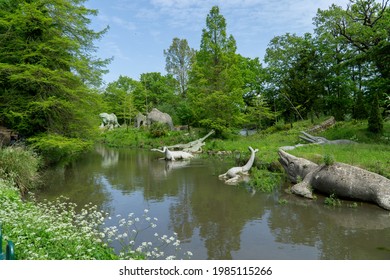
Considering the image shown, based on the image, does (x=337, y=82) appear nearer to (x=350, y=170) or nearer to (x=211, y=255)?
(x=350, y=170)

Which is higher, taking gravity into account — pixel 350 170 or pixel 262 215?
pixel 350 170

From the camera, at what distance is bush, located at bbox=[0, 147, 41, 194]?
1038 cm

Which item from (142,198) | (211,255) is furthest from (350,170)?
(142,198)

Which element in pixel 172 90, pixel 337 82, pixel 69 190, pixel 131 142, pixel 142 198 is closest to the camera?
pixel 142 198

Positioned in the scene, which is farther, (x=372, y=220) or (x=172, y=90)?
(x=172, y=90)

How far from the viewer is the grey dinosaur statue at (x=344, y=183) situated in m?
9.27

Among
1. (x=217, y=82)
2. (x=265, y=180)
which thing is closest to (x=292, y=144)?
(x=265, y=180)

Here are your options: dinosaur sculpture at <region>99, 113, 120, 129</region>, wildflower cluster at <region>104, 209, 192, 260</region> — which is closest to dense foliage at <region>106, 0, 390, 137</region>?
dinosaur sculpture at <region>99, 113, 120, 129</region>

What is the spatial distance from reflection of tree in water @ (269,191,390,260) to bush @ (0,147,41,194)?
866 cm

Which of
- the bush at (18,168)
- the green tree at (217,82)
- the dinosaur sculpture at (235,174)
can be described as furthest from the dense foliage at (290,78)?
the bush at (18,168)

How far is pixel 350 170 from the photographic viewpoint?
33.3 ft

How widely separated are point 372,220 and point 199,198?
5.34 meters

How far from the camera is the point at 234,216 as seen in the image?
8.75 metres

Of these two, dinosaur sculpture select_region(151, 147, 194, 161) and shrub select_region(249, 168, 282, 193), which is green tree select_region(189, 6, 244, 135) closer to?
dinosaur sculpture select_region(151, 147, 194, 161)
